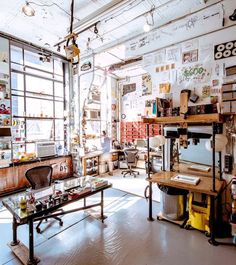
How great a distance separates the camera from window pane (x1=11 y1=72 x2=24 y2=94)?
4844mm

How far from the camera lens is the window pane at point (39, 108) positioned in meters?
5.25

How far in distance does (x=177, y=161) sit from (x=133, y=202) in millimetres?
1357

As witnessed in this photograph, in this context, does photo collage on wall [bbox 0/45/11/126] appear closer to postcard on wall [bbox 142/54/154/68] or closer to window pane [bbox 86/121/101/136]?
window pane [bbox 86/121/101/136]

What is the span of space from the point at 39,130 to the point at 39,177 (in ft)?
8.64

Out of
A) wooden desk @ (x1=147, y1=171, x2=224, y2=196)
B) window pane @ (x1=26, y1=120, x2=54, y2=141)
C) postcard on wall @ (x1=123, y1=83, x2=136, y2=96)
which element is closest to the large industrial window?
window pane @ (x1=26, y1=120, x2=54, y2=141)

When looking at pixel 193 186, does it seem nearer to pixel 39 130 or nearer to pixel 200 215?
pixel 200 215

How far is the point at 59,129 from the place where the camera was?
607cm

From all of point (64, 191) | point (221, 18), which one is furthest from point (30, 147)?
point (221, 18)

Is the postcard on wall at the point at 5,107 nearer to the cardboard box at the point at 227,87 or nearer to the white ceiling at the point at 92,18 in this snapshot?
the white ceiling at the point at 92,18

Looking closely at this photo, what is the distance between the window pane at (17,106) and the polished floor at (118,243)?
2593 millimetres

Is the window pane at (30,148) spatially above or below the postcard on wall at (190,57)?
below

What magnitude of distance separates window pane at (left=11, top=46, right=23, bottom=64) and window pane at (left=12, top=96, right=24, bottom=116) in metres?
0.97

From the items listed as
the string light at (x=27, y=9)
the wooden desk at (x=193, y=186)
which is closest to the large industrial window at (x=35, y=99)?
the string light at (x=27, y=9)

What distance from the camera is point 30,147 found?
530 centimetres
